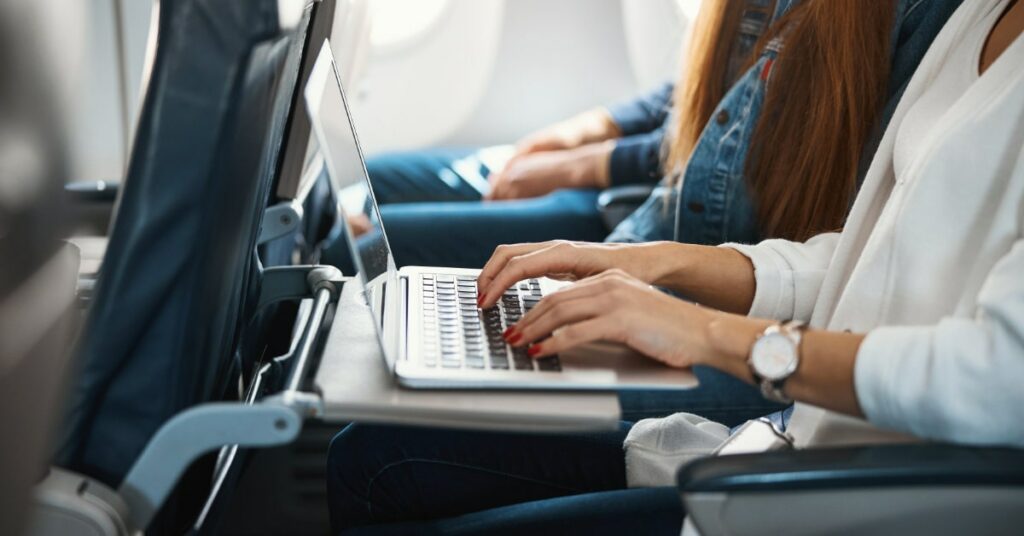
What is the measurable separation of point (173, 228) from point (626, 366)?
1.39 ft

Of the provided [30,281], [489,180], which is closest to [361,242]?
[30,281]

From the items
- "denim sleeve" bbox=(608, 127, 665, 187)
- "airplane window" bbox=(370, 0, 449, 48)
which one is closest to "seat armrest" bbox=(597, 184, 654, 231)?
"denim sleeve" bbox=(608, 127, 665, 187)

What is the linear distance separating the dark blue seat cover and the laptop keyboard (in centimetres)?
22

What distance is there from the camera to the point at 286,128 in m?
1.34

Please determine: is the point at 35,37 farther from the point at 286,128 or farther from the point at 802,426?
the point at 802,426

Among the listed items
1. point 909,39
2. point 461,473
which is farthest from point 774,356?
point 909,39

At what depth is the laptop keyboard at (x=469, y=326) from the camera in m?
0.97

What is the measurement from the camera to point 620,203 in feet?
6.97

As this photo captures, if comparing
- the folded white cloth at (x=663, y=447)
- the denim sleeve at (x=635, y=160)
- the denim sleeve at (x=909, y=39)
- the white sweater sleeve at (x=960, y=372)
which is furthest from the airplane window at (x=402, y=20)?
the white sweater sleeve at (x=960, y=372)

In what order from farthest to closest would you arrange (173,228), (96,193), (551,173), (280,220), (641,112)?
(641,112) < (551,173) < (96,193) < (280,220) < (173,228)

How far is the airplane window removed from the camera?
10.7 ft

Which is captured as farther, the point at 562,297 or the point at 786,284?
the point at 786,284

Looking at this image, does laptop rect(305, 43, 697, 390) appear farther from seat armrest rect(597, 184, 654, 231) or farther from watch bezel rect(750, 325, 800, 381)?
seat armrest rect(597, 184, 654, 231)

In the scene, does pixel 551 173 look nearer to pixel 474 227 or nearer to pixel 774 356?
pixel 474 227
